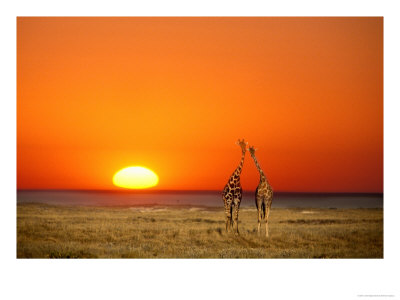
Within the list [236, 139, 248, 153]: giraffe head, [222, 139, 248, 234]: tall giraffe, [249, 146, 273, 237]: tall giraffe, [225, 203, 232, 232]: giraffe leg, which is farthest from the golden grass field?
[236, 139, 248, 153]: giraffe head

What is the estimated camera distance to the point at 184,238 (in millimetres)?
10117

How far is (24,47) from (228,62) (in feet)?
12.1

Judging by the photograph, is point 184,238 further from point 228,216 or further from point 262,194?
point 262,194

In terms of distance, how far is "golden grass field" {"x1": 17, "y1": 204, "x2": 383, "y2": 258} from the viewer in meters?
9.53

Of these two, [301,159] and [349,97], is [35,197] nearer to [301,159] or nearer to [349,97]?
[301,159]

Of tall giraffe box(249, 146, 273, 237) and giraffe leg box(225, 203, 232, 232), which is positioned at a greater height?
tall giraffe box(249, 146, 273, 237)

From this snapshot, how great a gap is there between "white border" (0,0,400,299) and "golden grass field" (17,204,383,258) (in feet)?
0.75

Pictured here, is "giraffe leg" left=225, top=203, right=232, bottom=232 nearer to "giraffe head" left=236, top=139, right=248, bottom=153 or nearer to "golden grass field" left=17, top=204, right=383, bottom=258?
"golden grass field" left=17, top=204, right=383, bottom=258

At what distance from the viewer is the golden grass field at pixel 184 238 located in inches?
375
